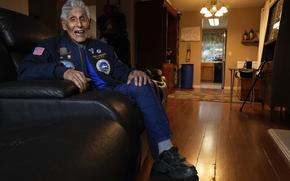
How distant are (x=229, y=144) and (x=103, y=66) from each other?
120 cm

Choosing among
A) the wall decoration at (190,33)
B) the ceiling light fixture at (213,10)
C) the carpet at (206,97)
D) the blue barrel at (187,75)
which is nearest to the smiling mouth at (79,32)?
the carpet at (206,97)

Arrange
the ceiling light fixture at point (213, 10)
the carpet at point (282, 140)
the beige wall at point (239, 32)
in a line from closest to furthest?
the carpet at point (282, 140) < the ceiling light fixture at point (213, 10) < the beige wall at point (239, 32)

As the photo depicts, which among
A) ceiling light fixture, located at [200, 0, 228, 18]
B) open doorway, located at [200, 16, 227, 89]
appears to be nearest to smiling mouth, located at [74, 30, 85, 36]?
ceiling light fixture, located at [200, 0, 228, 18]

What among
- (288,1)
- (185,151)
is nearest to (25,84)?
(185,151)

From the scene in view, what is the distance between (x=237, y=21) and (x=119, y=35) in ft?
13.4

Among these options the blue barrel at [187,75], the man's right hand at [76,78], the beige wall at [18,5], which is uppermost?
the beige wall at [18,5]

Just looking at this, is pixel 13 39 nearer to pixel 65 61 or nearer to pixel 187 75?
pixel 65 61

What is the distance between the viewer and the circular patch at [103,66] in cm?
150

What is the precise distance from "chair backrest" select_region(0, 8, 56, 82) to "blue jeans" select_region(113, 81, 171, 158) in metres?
0.75

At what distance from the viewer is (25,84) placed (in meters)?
1.04

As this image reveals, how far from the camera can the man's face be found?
1.43 meters

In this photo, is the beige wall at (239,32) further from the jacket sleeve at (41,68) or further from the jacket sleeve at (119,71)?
the jacket sleeve at (41,68)

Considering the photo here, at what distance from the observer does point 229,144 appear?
1.95 meters

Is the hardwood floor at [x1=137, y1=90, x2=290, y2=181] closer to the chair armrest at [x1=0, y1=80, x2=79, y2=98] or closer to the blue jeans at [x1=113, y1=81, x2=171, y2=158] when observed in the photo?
the blue jeans at [x1=113, y1=81, x2=171, y2=158]
